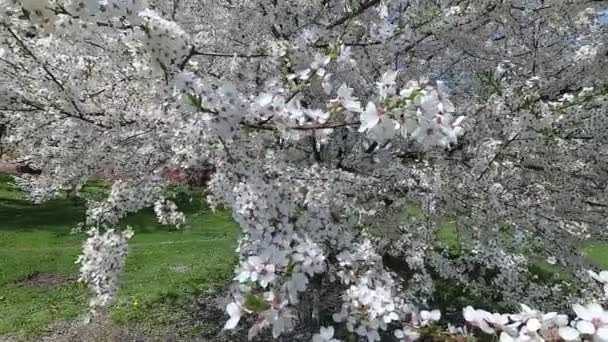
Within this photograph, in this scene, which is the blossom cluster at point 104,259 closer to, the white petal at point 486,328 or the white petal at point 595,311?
the white petal at point 486,328

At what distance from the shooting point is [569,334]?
139 centimetres

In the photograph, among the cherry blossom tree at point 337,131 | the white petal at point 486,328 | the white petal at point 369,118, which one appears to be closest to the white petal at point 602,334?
the white petal at point 486,328

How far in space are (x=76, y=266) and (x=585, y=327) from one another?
892cm

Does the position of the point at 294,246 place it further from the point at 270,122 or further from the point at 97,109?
the point at 97,109

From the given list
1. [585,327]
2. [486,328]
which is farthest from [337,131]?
[585,327]

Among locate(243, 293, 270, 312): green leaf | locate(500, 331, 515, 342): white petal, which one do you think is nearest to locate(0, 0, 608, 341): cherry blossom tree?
locate(243, 293, 270, 312): green leaf

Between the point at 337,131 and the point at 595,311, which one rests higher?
the point at 337,131

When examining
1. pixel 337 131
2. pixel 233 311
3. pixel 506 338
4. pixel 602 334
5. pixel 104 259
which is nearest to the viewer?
pixel 602 334

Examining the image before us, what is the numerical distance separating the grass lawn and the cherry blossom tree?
1.56 meters

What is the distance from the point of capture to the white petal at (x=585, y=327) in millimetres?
1362

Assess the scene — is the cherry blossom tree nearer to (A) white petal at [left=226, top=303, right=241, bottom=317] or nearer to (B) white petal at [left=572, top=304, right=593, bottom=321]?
(A) white petal at [left=226, top=303, right=241, bottom=317]

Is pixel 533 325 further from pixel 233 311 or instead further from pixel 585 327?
pixel 233 311

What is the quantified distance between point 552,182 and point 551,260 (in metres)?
0.94

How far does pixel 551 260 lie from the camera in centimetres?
622
